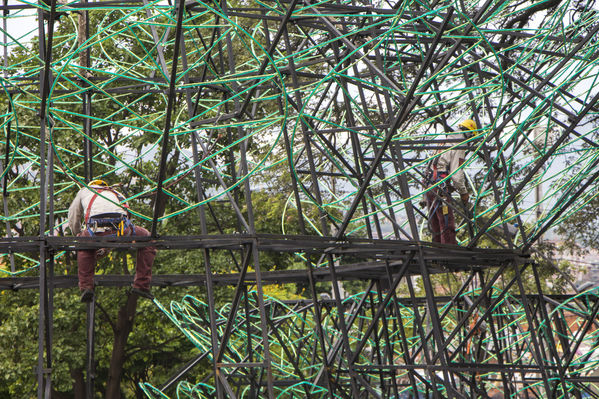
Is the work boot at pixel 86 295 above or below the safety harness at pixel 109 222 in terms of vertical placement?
below

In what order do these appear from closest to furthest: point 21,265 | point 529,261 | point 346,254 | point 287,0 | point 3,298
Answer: point 287,0, point 346,254, point 529,261, point 3,298, point 21,265

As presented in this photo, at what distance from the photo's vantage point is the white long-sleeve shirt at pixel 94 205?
27.6 ft

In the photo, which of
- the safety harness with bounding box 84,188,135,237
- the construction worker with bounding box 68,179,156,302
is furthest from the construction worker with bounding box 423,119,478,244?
the safety harness with bounding box 84,188,135,237

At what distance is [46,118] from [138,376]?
14.8 meters

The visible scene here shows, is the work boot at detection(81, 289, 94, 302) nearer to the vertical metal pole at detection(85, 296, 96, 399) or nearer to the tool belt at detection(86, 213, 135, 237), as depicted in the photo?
the vertical metal pole at detection(85, 296, 96, 399)

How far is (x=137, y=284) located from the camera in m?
9.26

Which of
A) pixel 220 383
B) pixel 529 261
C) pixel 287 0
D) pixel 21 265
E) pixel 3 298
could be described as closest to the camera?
pixel 220 383

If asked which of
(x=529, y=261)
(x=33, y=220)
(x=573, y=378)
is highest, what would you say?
(x=33, y=220)

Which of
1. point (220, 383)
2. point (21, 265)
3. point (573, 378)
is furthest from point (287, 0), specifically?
point (21, 265)

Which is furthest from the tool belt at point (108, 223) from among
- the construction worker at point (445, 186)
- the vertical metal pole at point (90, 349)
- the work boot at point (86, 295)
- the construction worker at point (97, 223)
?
the construction worker at point (445, 186)

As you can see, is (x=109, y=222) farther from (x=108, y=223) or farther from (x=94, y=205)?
(x=94, y=205)

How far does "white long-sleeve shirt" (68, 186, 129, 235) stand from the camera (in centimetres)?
840

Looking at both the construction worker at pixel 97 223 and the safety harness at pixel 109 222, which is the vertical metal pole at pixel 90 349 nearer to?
the construction worker at pixel 97 223

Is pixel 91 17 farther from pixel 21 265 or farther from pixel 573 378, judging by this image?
pixel 573 378
